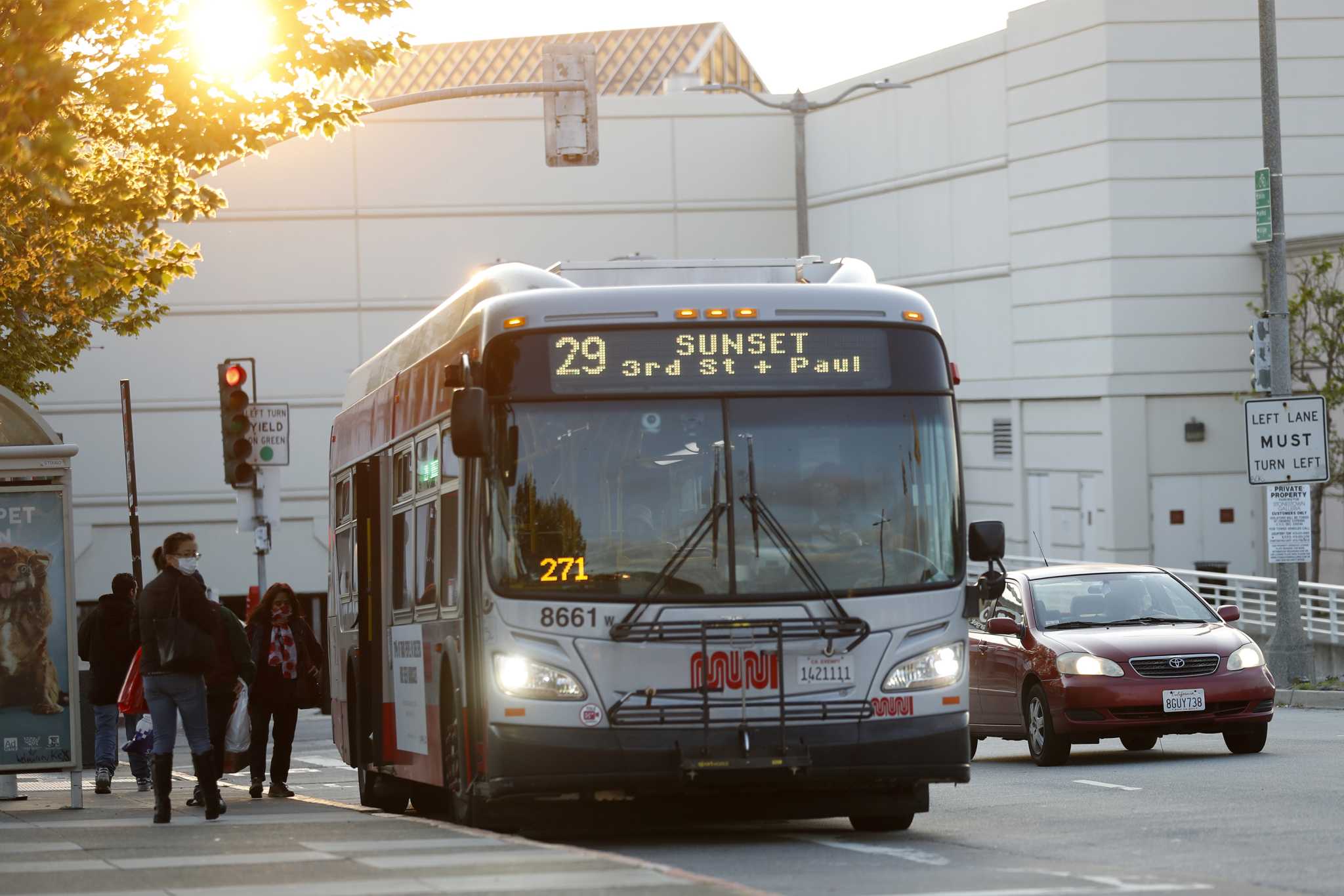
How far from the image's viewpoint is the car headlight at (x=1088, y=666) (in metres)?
17.8

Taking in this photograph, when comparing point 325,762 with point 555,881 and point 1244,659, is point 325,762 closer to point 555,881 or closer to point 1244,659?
point 1244,659

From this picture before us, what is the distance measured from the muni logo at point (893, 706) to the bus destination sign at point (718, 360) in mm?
1572

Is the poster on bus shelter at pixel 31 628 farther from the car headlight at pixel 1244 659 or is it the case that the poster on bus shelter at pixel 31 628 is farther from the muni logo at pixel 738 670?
the car headlight at pixel 1244 659

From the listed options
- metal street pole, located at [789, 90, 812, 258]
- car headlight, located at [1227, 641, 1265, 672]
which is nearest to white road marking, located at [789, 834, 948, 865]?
car headlight, located at [1227, 641, 1265, 672]

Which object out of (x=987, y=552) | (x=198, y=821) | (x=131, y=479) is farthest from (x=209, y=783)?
(x=131, y=479)

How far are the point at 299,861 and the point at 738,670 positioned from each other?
2.28 metres

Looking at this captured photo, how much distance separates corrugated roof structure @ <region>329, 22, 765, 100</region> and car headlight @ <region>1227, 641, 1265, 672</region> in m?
73.4

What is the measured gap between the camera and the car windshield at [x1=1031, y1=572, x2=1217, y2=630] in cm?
1884

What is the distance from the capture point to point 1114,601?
19.0 m

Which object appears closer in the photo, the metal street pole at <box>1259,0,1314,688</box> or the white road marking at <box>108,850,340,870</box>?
the white road marking at <box>108,850,340,870</box>

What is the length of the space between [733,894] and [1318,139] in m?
36.3

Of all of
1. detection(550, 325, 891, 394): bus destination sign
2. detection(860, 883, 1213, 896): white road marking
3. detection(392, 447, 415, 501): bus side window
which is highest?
detection(550, 325, 891, 394): bus destination sign

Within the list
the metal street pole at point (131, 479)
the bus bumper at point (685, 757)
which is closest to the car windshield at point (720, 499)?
the bus bumper at point (685, 757)

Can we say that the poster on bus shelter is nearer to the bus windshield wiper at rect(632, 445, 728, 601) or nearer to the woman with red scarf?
the woman with red scarf
